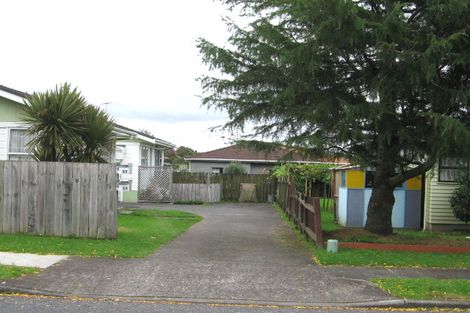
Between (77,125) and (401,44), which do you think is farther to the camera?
(77,125)

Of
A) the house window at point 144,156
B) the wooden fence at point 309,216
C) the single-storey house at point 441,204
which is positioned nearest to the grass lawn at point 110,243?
the wooden fence at point 309,216

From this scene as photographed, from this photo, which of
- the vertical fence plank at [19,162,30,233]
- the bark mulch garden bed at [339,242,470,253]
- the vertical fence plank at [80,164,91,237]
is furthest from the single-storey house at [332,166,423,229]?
the vertical fence plank at [19,162,30,233]

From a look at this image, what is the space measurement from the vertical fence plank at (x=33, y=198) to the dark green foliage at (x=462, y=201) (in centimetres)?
1151

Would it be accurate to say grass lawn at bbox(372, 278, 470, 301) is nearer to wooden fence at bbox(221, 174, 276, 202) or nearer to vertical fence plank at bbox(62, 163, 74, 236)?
vertical fence plank at bbox(62, 163, 74, 236)

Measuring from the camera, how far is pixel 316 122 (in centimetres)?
1105

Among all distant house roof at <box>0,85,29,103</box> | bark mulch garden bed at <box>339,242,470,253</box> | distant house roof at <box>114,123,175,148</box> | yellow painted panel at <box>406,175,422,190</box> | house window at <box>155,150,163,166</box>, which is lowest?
bark mulch garden bed at <box>339,242,470,253</box>

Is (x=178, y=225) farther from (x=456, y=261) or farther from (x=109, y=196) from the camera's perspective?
(x=456, y=261)

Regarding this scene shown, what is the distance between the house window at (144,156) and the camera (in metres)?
27.9

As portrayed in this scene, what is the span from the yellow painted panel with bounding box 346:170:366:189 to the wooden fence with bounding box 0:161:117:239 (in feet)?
28.4

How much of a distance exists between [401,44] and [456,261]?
4.31m

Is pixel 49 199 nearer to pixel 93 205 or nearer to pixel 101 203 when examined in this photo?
pixel 93 205

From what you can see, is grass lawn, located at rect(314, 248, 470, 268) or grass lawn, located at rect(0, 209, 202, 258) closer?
grass lawn, located at rect(314, 248, 470, 268)

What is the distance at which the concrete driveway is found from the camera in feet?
24.7

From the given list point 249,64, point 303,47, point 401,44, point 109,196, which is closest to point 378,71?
point 401,44
